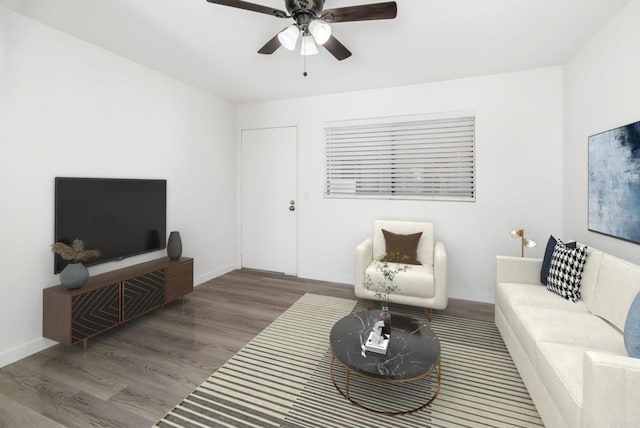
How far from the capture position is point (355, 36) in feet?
8.41

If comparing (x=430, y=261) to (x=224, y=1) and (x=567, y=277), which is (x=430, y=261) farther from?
(x=224, y=1)

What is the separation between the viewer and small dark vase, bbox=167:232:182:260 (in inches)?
133

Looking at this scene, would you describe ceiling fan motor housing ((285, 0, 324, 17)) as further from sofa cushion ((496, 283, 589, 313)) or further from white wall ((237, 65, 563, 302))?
sofa cushion ((496, 283, 589, 313))

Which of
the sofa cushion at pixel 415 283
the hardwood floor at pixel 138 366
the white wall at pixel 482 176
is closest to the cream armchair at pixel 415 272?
the sofa cushion at pixel 415 283

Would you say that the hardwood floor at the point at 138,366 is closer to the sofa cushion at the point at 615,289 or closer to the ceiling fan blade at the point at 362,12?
the sofa cushion at the point at 615,289

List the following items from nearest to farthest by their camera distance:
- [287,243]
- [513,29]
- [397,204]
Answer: [513,29], [397,204], [287,243]

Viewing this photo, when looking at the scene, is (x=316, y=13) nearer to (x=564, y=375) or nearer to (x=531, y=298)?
(x=564, y=375)

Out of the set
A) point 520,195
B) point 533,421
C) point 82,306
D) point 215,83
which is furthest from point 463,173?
point 82,306

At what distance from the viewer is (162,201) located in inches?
136

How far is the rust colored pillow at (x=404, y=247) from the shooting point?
3.40 m

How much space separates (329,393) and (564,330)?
5.00 feet

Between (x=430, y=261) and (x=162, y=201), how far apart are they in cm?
324

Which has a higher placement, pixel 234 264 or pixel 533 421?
pixel 234 264

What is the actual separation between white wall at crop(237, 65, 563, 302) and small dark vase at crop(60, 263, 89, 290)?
279cm
